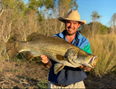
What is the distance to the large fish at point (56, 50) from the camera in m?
1.77

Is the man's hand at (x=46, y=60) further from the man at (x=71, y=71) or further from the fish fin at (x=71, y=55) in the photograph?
the fish fin at (x=71, y=55)

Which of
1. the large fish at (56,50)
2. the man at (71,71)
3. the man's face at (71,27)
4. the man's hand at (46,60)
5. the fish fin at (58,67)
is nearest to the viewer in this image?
the large fish at (56,50)

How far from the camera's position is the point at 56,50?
73.7 inches

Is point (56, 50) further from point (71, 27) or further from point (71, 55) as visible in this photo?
point (71, 27)

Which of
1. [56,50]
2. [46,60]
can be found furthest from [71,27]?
[46,60]

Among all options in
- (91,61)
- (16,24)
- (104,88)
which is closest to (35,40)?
(91,61)

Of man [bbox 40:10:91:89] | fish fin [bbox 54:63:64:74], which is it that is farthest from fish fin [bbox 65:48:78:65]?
man [bbox 40:10:91:89]

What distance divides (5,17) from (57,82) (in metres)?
6.07

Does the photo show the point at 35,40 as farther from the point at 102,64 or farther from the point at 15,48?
the point at 102,64

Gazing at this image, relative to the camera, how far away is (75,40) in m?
2.38

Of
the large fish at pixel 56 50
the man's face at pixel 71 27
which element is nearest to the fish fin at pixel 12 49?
the large fish at pixel 56 50

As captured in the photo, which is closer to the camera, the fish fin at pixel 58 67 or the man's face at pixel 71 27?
the fish fin at pixel 58 67

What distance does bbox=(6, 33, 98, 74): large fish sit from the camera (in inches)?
69.6

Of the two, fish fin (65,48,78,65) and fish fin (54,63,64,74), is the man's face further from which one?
fish fin (54,63,64,74)
